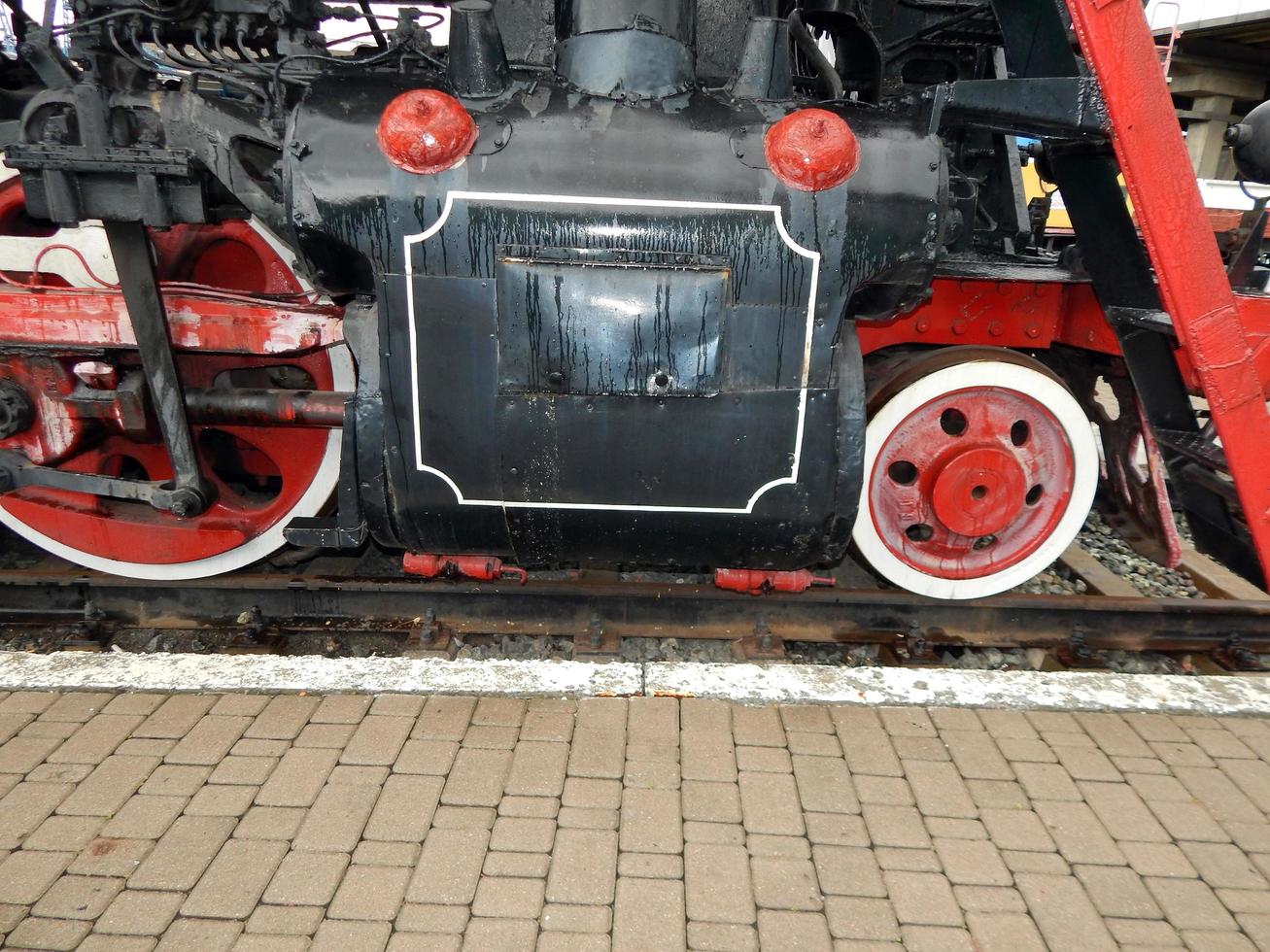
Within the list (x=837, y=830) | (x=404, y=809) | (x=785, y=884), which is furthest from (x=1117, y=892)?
(x=404, y=809)

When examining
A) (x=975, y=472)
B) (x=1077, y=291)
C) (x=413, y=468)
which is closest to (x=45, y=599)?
(x=413, y=468)

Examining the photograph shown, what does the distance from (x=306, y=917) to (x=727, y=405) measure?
1597mm

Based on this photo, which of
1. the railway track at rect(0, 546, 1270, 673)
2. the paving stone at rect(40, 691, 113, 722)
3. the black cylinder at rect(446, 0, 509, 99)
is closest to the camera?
the black cylinder at rect(446, 0, 509, 99)

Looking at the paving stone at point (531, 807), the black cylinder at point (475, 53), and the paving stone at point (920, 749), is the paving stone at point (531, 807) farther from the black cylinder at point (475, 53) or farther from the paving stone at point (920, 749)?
the black cylinder at point (475, 53)

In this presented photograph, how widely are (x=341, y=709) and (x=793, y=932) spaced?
144 cm

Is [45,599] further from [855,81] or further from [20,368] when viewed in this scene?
[855,81]

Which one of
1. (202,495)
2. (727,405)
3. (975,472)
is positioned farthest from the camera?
(975,472)

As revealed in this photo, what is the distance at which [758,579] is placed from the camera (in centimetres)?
269

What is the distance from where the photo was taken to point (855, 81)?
3299 millimetres

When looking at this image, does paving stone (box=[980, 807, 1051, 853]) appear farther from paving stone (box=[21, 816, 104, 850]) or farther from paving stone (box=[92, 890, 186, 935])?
paving stone (box=[21, 816, 104, 850])

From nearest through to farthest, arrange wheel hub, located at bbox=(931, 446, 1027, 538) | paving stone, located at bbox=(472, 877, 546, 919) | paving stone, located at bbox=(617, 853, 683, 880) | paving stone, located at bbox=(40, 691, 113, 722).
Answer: paving stone, located at bbox=(472, 877, 546, 919), paving stone, located at bbox=(617, 853, 683, 880), paving stone, located at bbox=(40, 691, 113, 722), wheel hub, located at bbox=(931, 446, 1027, 538)

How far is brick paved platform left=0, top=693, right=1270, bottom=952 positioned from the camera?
5.86 feet

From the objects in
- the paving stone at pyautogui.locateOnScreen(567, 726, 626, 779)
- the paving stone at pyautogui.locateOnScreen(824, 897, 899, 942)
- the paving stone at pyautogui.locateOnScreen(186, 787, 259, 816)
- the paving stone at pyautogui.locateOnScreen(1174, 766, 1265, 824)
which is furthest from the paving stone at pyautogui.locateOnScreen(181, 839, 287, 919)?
the paving stone at pyautogui.locateOnScreen(1174, 766, 1265, 824)

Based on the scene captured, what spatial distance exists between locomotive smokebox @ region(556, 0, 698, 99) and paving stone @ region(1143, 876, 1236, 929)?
2.41 metres
